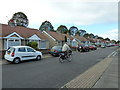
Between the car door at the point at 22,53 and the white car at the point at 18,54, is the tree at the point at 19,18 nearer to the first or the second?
the white car at the point at 18,54

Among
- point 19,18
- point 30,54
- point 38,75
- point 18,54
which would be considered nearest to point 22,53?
point 18,54

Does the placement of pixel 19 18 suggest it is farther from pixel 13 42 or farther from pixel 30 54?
pixel 30 54

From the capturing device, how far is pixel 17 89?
3.99 meters

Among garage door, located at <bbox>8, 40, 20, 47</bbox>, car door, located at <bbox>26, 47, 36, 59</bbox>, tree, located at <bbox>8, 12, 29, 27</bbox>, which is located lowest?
car door, located at <bbox>26, 47, 36, 59</bbox>

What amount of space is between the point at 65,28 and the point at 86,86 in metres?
76.9

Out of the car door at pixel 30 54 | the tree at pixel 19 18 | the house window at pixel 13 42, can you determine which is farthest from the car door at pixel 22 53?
the tree at pixel 19 18

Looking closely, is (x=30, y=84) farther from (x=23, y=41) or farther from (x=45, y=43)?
(x=45, y=43)

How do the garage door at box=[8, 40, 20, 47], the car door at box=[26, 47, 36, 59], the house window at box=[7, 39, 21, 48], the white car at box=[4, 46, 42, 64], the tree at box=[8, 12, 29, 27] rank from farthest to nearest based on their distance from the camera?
the tree at box=[8, 12, 29, 27]
the garage door at box=[8, 40, 20, 47]
the house window at box=[7, 39, 21, 48]
the car door at box=[26, 47, 36, 59]
the white car at box=[4, 46, 42, 64]

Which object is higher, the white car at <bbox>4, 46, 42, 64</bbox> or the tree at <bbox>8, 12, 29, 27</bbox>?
the tree at <bbox>8, 12, 29, 27</bbox>

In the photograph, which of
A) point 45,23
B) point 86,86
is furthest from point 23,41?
point 45,23

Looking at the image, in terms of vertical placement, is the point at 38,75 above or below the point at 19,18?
below

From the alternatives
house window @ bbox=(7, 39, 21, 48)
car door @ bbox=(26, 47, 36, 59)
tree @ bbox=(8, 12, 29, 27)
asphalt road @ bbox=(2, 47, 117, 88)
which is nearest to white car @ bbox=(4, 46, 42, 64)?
car door @ bbox=(26, 47, 36, 59)

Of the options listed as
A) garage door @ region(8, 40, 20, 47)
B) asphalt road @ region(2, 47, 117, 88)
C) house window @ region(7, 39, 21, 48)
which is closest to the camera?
asphalt road @ region(2, 47, 117, 88)

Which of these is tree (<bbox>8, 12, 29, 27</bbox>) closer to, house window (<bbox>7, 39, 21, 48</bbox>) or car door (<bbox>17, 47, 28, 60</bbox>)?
house window (<bbox>7, 39, 21, 48</bbox>)
